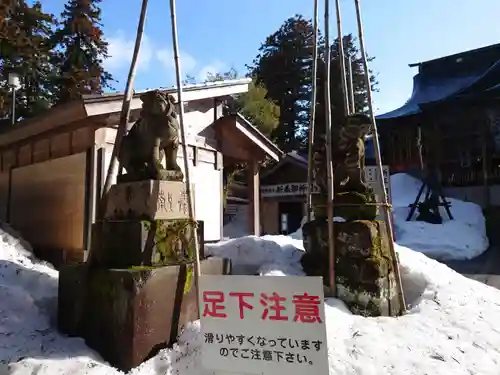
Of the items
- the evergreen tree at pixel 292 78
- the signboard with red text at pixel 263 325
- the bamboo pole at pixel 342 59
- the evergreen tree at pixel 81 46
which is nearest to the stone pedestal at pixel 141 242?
the signboard with red text at pixel 263 325

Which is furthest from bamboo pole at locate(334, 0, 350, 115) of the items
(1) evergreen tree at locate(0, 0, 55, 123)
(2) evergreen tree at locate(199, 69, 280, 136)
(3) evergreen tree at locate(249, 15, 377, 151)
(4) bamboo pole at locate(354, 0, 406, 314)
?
(3) evergreen tree at locate(249, 15, 377, 151)

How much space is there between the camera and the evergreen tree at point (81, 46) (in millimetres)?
19188

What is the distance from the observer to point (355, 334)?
418cm

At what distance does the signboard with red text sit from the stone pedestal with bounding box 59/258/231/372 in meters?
1.56

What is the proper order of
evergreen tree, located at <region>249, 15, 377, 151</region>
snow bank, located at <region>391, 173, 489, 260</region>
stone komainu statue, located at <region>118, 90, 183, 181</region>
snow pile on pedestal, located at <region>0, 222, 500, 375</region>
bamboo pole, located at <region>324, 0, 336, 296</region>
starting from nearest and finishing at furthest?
snow pile on pedestal, located at <region>0, 222, 500, 375</region>, stone komainu statue, located at <region>118, 90, 183, 181</region>, bamboo pole, located at <region>324, 0, 336, 296</region>, snow bank, located at <region>391, 173, 489, 260</region>, evergreen tree, located at <region>249, 15, 377, 151</region>

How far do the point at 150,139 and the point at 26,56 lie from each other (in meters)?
13.0

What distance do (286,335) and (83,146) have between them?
6519 millimetres

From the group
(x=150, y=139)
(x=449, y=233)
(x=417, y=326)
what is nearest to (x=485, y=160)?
(x=449, y=233)

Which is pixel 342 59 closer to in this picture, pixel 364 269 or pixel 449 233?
pixel 364 269

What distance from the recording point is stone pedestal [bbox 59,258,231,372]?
3.79m

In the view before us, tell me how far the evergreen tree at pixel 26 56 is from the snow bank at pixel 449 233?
1418 centimetres

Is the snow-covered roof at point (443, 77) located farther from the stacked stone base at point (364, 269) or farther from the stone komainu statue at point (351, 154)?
the stacked stone base at point (364, 269)

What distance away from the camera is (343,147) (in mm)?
5703

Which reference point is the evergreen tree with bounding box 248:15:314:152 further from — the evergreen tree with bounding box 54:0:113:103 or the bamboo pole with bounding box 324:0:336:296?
the bamboo pole with bounding box 324:0:336:296
